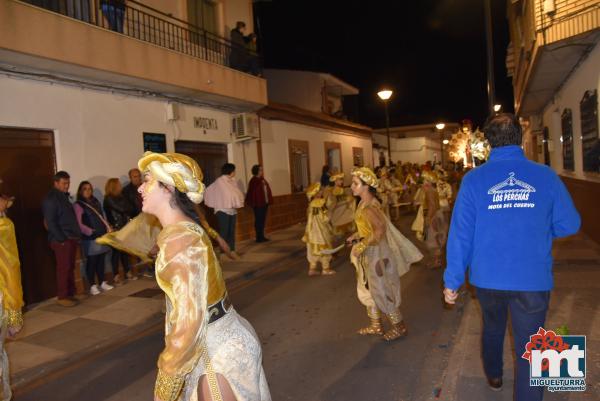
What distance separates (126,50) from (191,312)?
8.12 metres

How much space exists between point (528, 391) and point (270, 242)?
1051 cm

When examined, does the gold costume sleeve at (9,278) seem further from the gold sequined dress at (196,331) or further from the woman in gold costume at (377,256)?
the woman in gold costume at (377,256)

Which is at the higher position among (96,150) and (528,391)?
(96,150)

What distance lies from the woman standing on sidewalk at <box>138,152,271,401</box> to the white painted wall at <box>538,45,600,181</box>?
8.31 meters

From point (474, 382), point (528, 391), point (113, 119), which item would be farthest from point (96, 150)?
point (528, 391)

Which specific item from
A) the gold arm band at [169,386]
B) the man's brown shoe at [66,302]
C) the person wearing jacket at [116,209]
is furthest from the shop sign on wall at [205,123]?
the gold arm band at [169,386]

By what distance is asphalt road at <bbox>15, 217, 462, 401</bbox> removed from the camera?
13.8 ft

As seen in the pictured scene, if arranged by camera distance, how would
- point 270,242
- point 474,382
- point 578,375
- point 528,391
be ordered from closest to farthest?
point 528,391 < point 578,375 < point 474,382 < point 270,242

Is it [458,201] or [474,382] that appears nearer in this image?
[458,201]

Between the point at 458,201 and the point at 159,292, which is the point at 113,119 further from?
the point at 458,201

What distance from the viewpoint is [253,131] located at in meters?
13.8

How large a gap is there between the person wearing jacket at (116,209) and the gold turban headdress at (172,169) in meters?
6.65

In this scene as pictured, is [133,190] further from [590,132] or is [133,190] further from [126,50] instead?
[590,132]

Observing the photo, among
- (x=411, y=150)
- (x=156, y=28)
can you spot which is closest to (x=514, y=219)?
(x=156, y=28)
